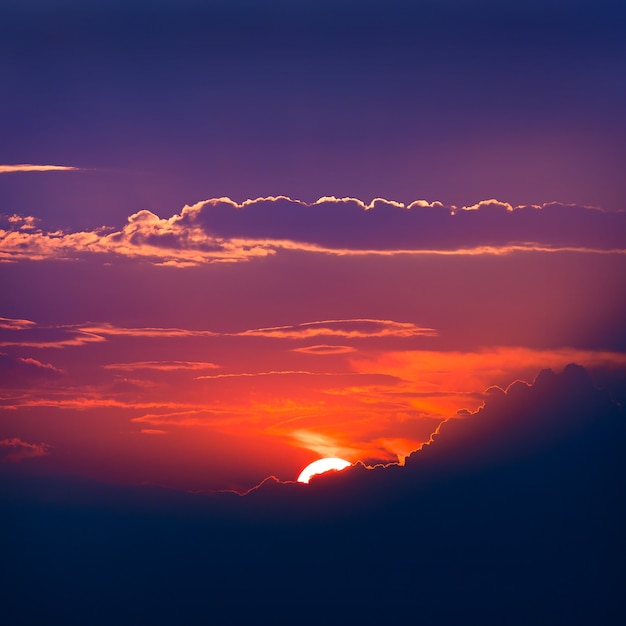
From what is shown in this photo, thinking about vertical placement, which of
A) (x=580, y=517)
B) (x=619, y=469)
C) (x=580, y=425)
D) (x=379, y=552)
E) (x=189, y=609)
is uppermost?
(x=580, y=425)

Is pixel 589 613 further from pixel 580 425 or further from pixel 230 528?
pixel 230 528

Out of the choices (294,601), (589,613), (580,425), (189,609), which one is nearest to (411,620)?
(294,601)

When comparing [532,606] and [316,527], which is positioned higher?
[316,527]

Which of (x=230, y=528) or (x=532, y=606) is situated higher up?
(x=230, y=528)

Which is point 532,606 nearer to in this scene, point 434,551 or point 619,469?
point 434,551

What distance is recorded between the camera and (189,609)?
4910mm

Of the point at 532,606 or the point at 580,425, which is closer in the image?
the point at 532,606

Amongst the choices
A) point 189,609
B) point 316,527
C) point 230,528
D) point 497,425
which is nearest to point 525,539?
point 497,425

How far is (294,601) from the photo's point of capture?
16.2ft

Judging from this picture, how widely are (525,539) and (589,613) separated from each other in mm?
641

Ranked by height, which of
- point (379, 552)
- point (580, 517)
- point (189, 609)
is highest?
point (580, 517)

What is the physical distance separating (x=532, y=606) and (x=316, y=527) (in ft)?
5.38

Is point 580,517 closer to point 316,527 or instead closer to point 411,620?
point 411,620

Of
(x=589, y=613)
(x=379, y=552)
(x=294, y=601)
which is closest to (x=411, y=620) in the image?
(x=379, y=552)
